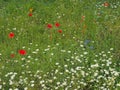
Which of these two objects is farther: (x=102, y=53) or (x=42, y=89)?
(x=102, y=53)

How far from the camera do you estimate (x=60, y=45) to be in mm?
7203

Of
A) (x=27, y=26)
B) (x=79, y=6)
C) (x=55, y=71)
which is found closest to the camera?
(x=55, y=71)

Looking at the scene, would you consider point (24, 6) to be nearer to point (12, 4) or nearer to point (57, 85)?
point (12, 4)

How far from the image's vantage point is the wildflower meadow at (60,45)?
5949mm

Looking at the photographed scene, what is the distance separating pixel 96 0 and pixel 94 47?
2858 millimetres

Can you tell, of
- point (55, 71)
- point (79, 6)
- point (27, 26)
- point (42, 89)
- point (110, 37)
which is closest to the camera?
point (42, 89)

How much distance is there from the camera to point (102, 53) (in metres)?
6.73

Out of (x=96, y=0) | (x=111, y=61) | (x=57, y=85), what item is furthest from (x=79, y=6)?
(x=57, y=85)

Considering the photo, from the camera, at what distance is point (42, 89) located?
18.9 ft

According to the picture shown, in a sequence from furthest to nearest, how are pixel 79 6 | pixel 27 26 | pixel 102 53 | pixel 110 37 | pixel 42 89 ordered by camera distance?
1. pixel 79 6
2. pixel 27 26
3. pixel 110 37
4. pixel 102 53
5. pixel 42 89

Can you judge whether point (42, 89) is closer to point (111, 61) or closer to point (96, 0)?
point (111, 61)

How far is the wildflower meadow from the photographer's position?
595 centimetres

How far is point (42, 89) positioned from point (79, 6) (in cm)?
377

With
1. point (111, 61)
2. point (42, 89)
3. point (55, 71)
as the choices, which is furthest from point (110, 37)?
point (42, 89)
